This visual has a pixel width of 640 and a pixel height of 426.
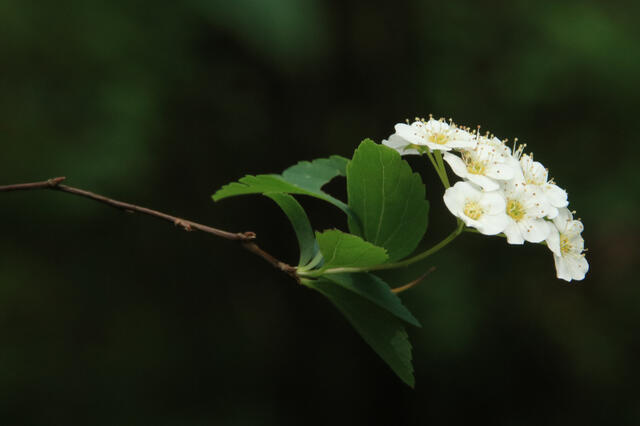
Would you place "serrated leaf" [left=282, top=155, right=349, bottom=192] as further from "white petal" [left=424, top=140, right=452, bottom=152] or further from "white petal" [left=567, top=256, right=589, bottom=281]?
"white petal" [left=567, top=256, right=589, bottom=281]

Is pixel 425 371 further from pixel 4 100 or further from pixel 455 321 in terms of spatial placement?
pixel 4 100

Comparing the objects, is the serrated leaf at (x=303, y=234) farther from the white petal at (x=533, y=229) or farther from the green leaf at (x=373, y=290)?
the white petal at (x=533, y=229)

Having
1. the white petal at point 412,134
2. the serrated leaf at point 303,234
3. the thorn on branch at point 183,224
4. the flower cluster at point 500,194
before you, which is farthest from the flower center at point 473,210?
the thorn on branch at point 183,224

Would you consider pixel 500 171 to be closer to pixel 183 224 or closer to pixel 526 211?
pixel 526 211

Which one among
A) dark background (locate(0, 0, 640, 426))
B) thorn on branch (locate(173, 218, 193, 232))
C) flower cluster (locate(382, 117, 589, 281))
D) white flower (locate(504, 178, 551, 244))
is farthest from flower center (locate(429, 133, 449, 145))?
dark background (locate(0, 0, 640, 426))

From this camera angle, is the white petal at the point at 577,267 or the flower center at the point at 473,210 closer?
the flower center at the point at 473,210

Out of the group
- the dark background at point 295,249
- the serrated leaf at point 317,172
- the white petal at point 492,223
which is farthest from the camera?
the dark background at point 295,249
